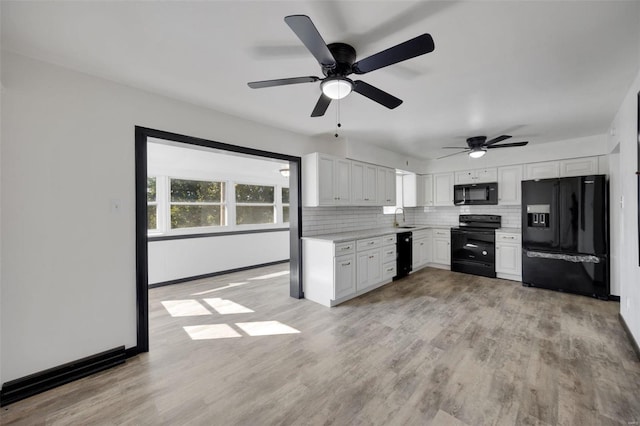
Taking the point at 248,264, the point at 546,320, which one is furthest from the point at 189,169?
the point at 546,320

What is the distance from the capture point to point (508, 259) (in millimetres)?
4832

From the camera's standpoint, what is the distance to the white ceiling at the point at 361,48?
1560 mm

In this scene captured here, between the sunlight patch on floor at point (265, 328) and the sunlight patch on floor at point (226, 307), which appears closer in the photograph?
the sunlight patch on floor at point (265, 328)

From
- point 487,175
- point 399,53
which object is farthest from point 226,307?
point 487,175

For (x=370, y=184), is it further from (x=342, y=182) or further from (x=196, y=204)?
(x=196, y=204)

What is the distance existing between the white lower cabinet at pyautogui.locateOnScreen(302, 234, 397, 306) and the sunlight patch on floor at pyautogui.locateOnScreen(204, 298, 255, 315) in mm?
956

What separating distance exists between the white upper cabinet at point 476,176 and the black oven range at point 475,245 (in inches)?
29.1

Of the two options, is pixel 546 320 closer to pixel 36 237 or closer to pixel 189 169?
pixel 36 237

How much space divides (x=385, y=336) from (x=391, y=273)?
78.6 inches

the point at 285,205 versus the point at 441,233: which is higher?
the point at 285,205

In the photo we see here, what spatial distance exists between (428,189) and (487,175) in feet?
4.10

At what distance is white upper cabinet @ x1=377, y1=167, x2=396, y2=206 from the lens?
513 cm

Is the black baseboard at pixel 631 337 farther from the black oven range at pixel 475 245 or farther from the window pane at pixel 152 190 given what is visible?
the window pane at pixel 152 190

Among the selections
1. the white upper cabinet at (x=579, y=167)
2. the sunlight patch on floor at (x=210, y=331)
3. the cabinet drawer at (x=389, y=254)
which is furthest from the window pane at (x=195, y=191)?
the white upper cabinet at (x=579, y=167)
